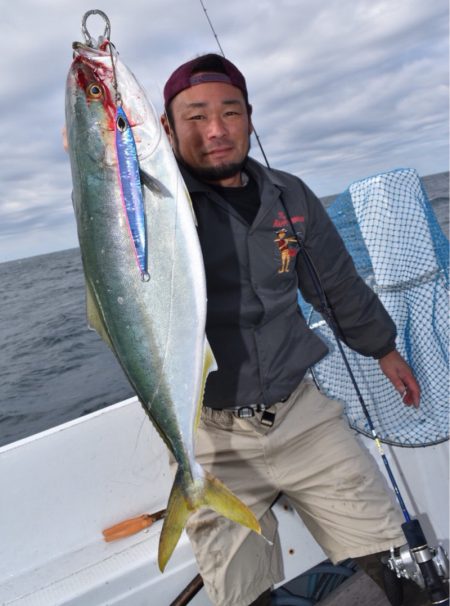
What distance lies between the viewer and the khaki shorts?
227 cm

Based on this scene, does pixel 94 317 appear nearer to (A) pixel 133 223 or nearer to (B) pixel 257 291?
(A) pixel 133 223

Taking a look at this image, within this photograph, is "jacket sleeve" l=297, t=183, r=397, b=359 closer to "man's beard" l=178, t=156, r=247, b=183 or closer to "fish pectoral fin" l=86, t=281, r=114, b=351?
"man's beard" l=178, t=156, r=247, b=183

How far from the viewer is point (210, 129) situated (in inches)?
87.7

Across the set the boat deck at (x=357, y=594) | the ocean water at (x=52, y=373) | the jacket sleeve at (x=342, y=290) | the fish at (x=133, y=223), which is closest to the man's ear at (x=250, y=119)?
the jacket sleeve at (x=342, y=290)

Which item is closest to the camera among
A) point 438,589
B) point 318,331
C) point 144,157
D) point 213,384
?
point 144,157

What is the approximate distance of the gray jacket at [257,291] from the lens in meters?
2.29

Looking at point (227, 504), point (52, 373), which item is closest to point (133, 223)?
point (227, 504)

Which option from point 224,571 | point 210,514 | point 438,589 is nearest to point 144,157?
point 210,514

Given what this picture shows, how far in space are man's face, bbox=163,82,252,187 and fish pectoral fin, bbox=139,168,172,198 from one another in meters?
0.79

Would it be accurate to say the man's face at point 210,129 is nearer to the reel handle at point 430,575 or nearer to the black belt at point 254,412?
the black belt at point 254,412

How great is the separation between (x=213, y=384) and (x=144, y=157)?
1.22 m

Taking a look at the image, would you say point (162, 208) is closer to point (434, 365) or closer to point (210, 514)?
point (210, 514)

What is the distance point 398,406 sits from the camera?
322 centimetres

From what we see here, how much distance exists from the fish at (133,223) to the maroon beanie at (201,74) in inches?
25.9
